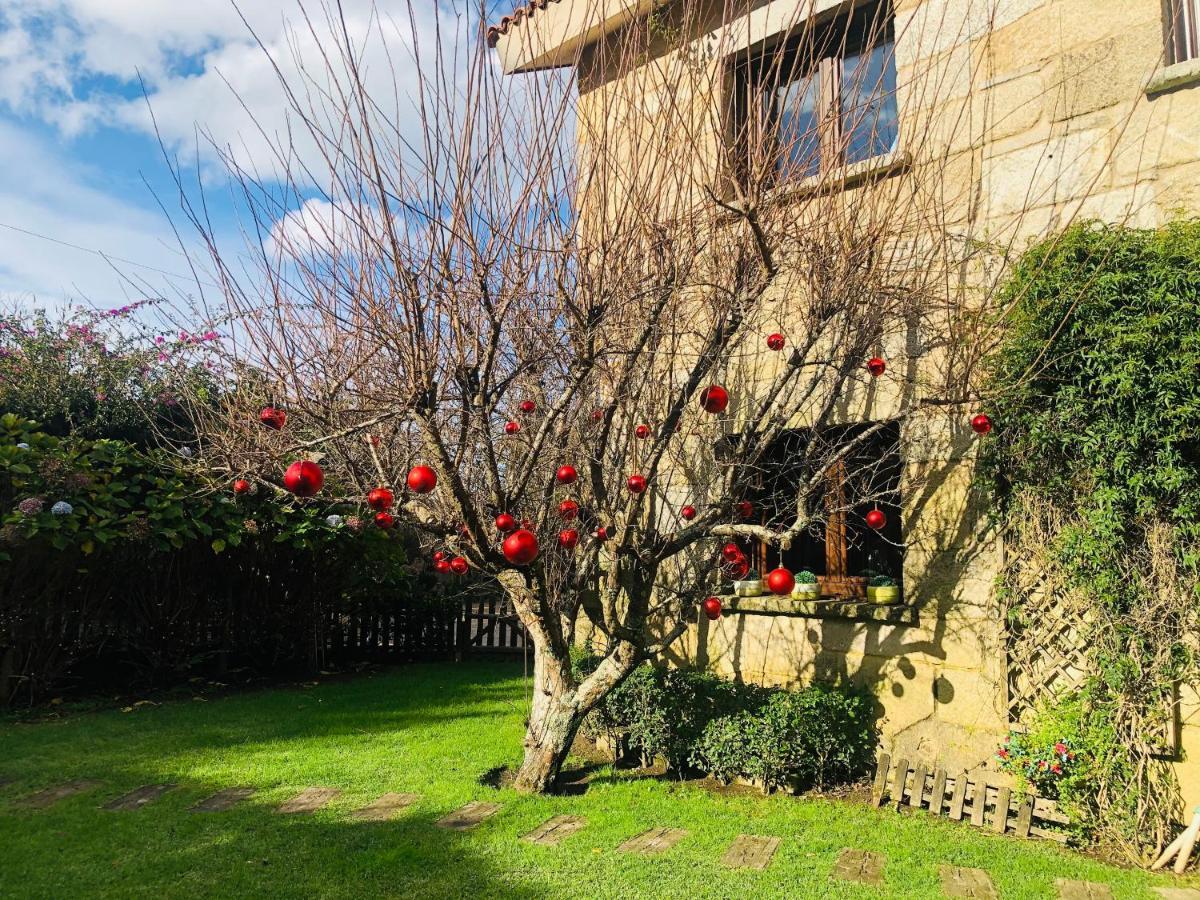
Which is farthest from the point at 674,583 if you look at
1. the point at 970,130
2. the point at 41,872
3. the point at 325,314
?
the point at 41,872

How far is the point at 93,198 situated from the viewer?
7.52 meters

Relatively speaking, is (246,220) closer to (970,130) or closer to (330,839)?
(330,839)

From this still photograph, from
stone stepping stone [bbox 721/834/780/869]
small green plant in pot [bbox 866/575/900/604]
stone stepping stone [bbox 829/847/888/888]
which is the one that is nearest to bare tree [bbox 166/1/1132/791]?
small green plant in pot [bbox 866/575/900/604]

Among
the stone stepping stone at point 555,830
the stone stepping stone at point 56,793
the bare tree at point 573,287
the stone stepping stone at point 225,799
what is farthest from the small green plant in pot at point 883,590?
the stone stepping stone at point 56,793

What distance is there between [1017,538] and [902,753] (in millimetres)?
1632

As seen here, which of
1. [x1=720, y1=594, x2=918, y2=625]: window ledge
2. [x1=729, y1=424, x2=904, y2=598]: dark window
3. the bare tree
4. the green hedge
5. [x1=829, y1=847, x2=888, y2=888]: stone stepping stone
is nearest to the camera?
[x1=829, y1=847, x2=888, y2=888]: stone stepping stone

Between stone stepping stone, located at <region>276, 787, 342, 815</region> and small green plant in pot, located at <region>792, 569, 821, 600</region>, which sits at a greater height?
small green plant in pot, located at <region>792, 569, 821, 600</region>

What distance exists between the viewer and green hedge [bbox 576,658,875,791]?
4.77 meters

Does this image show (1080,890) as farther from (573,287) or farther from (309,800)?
(309,800)

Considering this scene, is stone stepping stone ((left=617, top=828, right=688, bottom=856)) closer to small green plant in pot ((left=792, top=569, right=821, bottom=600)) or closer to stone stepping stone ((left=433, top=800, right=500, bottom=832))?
stone stepping stone ((left=433, top=800, right=500, bottom=832))

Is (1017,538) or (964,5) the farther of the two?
(964,5)

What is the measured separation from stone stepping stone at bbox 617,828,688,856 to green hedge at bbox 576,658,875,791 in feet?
2.82

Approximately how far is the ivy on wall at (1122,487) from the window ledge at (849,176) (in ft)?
3.67

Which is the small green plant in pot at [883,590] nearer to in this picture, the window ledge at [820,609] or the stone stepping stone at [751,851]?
the window ledge at [820,609]
